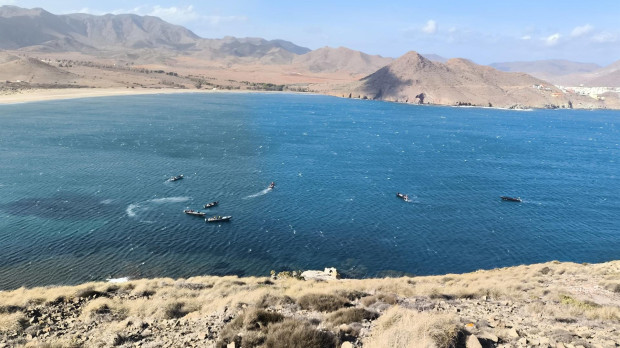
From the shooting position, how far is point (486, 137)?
139250mm

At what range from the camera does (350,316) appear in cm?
2053

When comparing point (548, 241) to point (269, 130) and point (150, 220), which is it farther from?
point (269, 130)

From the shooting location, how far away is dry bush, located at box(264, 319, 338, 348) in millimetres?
16812

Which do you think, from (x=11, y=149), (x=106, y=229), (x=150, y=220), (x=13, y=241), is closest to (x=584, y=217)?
(x=150, y=220)

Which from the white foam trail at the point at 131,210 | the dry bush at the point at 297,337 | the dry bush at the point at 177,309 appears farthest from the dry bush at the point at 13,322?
the white foam trail at the point at 131,210

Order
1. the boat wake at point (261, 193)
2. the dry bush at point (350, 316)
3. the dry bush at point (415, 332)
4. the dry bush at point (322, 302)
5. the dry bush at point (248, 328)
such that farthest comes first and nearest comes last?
the boat wake at point (261, 193)
the dry bush at point (322, 302)
the dry bush at point (350, 316)
the dry bush at point (248, 328)
the dry bush at point (415, 332)

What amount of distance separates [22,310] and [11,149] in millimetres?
85762

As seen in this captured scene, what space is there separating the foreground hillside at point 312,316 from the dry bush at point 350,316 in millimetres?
70

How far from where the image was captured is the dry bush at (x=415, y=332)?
53.9 feet

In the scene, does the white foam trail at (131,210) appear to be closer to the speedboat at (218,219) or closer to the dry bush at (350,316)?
the speedboat at (218,219)

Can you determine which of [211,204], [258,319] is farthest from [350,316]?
[211,204]

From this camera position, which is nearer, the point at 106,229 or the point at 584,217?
the point at 106,229

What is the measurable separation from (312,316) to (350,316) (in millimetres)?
2328

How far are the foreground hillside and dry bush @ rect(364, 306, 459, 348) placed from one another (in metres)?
0.05
